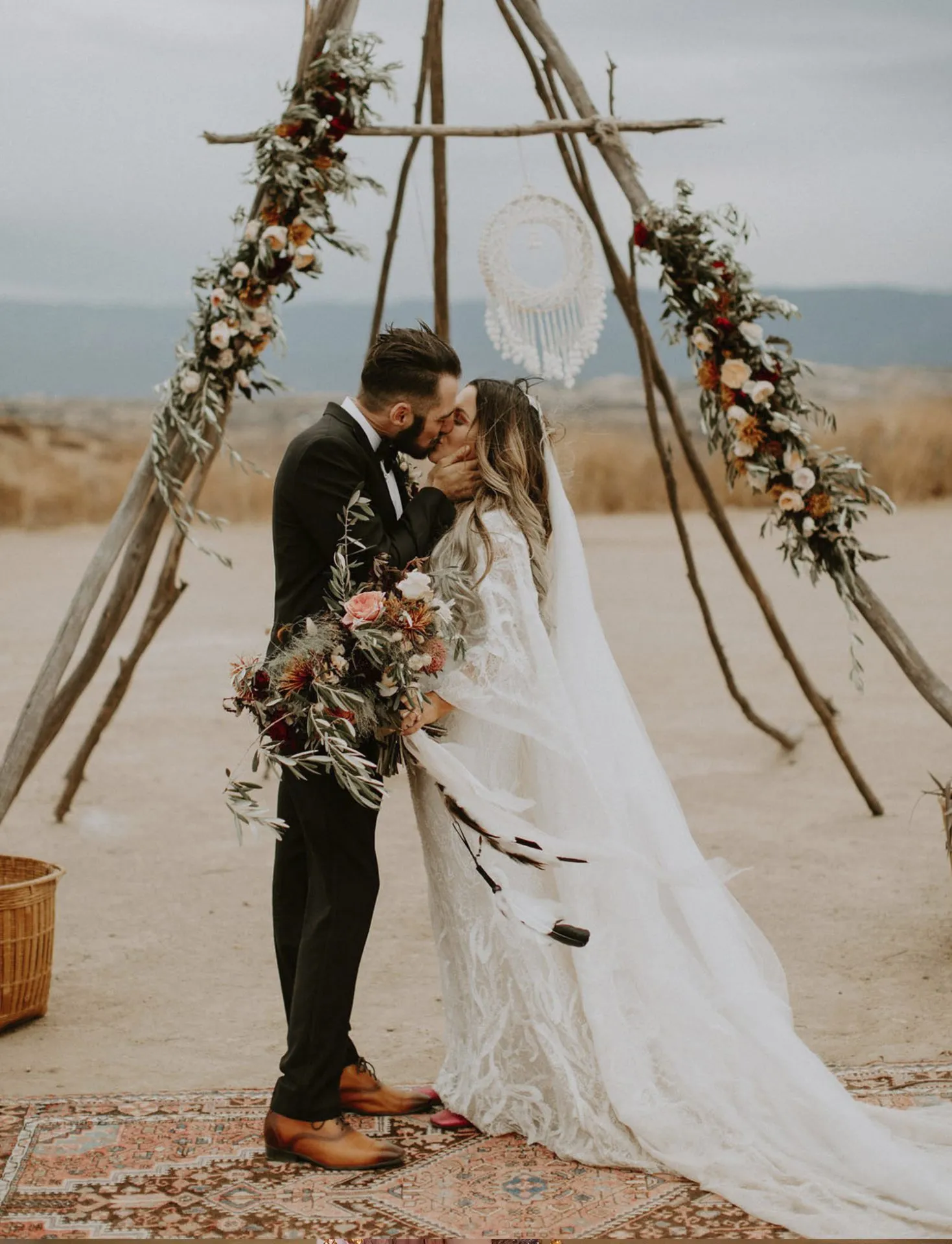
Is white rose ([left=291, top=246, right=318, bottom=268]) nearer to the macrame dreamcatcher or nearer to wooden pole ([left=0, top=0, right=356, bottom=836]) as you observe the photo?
wooden pole ([left=0, top=0, right=356, bottom=836])

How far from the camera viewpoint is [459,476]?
313 cm

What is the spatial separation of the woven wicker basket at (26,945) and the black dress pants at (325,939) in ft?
4.49

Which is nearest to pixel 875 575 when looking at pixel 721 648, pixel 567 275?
pixel 721 648

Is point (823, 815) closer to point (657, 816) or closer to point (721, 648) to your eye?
point (721, 648)

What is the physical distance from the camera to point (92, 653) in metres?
4.79

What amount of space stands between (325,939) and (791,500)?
2395mm

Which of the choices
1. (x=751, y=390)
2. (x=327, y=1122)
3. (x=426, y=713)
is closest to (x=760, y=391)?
(x=751, y=390)

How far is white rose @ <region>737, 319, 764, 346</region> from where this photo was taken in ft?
14.8

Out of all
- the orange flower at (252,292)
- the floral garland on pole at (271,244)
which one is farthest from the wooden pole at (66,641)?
the orange flower at (252,292)

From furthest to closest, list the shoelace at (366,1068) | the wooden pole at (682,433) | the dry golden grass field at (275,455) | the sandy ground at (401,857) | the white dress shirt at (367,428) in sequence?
1. the dry golden grass field at (275,455)
2. the wooden pole at (682,433)
3. the sandy ground at (401,857)
4. the shoelace at (366,1068)
5. the white dress shirt at (367,428)

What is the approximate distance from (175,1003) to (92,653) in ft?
4.02

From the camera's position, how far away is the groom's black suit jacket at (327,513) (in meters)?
2.93

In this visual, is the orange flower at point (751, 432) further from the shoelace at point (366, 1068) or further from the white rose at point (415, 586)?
the shoelace at point (366, 1068)

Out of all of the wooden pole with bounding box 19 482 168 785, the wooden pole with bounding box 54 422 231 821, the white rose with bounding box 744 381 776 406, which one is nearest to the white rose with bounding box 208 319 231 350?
the wooden pole with bounding box 19 482 168 785
